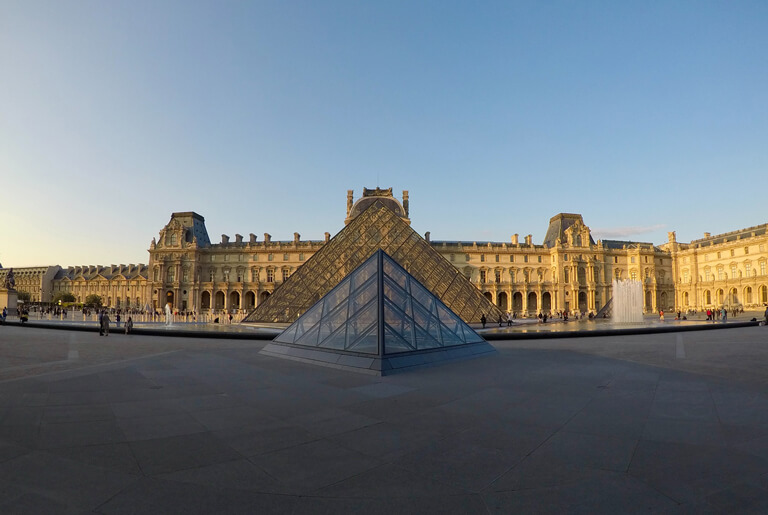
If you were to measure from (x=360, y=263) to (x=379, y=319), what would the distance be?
14.2 m

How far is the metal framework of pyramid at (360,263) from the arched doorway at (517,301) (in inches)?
1371

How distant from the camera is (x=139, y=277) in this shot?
233 ft

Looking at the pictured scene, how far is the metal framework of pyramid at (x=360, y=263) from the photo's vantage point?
23806mm

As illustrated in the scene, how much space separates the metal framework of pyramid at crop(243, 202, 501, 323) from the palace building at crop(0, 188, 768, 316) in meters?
27.5

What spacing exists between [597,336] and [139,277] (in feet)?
239

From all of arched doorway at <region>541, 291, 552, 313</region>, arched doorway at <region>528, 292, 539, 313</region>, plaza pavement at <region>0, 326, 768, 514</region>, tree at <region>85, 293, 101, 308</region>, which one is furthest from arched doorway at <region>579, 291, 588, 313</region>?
tree at <region>85, 293, 101, 308</region>

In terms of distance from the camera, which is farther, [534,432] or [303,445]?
[534,432]

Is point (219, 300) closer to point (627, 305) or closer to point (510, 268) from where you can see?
point (510, 268)

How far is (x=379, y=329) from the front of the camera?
8242mm

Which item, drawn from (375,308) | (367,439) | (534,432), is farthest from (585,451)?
(375,308)

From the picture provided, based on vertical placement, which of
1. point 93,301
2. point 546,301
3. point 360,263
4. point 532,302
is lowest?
point 532,302

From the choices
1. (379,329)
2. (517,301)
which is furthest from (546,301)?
(379,329)

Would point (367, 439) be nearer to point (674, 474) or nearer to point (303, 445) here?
point (303, 445)

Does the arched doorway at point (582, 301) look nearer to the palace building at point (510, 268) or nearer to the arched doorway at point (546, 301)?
the palace building at point (510, 268)
